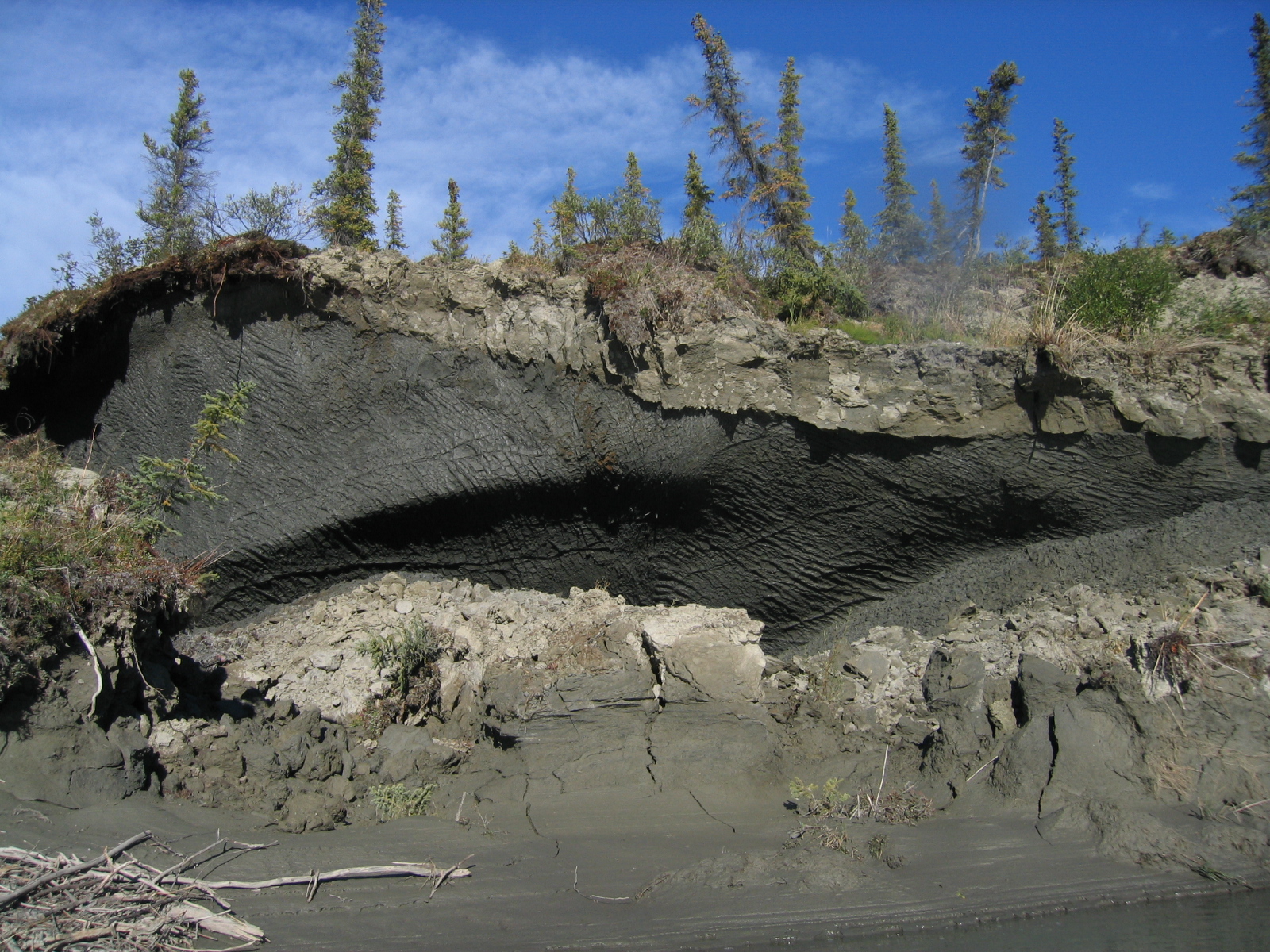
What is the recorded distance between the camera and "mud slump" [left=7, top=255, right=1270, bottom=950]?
477 centimetres

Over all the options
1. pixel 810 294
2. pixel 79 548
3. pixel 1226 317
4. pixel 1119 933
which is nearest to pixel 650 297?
pixel 810 294

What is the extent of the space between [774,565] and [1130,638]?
3.34 meters

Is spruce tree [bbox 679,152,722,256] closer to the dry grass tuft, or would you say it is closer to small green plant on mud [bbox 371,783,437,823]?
the dry grass tuft

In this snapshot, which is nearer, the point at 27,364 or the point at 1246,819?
the point at 1246,819

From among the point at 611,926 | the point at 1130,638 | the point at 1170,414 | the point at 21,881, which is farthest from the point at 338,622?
the point at 1170,414

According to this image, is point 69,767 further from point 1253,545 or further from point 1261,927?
point 1253,545

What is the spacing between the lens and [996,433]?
7.59m

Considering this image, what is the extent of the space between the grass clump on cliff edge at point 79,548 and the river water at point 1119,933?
514 centimetres

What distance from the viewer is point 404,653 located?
7383 millimetres

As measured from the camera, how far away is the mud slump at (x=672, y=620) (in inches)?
188

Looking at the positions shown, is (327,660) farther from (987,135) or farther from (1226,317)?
(987,135)

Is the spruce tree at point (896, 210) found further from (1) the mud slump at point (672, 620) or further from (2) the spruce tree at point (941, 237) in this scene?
(1) the mud slump at point (672, 620)

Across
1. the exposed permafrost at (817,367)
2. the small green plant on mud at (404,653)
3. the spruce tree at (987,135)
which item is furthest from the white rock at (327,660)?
the spruce tree at (987,135)

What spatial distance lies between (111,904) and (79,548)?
9.16 ft
